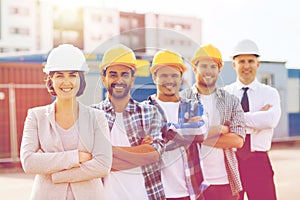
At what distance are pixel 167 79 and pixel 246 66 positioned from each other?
1193 millimetres

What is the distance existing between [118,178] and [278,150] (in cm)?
1334

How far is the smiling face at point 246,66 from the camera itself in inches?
139

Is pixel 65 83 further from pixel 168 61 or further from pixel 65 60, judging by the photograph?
pixel 168 61

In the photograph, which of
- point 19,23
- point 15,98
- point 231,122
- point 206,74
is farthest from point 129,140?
point 19,23

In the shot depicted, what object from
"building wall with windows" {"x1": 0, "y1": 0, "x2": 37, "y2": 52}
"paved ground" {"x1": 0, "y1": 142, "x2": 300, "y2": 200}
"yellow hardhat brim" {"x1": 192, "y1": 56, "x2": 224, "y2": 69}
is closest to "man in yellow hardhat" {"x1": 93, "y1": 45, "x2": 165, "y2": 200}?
"yellow hardhat brim" {"x1": 192, "y1": 56, "x2": 224, "y2": 69}

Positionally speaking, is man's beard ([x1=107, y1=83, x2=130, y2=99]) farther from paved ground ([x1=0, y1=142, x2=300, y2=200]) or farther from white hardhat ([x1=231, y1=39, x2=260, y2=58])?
paved ground ([x1=0, y1=142, x2=300, y2=200])

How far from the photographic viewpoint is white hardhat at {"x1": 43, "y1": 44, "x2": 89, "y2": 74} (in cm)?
233

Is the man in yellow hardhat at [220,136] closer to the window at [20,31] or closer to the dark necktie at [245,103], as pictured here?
the dark necktie at [245,103]

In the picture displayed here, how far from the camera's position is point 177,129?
2.59m

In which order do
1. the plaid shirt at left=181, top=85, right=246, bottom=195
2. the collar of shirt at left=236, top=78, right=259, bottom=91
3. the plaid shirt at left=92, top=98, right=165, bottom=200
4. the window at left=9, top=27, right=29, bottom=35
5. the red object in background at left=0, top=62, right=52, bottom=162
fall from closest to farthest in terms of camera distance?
the plaid shirt at left=92, top=98, right=165, bottom=200, the plaid shirt at left=181, top=85, right=246, bottom=195, the collar of shirt at left=236, top=78, right=259, bottom=91, the red object in background at left=0, top=62, right=52, bottom=162, the window at left=9, top=27, right=29, bottom=35

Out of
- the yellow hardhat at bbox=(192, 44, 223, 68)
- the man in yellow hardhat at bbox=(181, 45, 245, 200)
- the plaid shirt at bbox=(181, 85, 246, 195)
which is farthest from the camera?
the plaid shirt at bbox=(181, 85, 246, 195)

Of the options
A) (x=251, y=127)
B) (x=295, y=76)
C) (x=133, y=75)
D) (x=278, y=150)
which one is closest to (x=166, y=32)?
(x=133, y=75)

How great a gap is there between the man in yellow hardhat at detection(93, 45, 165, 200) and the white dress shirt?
1.21 m

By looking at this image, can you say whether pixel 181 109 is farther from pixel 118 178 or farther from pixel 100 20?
pixel 100 20
